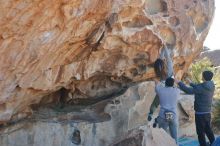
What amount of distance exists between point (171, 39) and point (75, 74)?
2934 millimetres

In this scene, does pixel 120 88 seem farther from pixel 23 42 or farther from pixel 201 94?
pixel 23 42

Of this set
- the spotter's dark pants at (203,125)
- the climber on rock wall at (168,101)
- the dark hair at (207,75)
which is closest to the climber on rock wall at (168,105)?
the climber on rock wall at (168,101)

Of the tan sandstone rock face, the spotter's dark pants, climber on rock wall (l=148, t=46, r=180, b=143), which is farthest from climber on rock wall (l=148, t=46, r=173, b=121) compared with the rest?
the spotter's dark pants

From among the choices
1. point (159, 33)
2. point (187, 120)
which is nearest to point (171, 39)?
point (159, 33)

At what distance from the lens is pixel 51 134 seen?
995cm

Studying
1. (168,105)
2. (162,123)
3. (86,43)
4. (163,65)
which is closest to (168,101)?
(168,105)

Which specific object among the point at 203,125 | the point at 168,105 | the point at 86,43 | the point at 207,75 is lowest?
the point at 203,125

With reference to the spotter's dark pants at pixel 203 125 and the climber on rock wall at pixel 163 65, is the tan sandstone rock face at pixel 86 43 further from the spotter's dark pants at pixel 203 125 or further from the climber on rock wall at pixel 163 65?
the spotter's dark pants at pixel 203 125

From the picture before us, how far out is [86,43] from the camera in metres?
9.42

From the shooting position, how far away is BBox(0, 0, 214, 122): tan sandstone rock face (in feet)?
25.6

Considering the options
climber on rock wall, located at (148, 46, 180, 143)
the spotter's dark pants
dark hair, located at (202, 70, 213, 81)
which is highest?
dark hair, located at (202, 70, 213, 81)

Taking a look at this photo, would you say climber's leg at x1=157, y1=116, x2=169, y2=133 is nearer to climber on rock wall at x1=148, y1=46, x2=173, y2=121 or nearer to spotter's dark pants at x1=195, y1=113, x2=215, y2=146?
spotter's dark pants at x1=195, y1=113, x2=215, y2=146

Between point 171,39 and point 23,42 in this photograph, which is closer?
point 23,42

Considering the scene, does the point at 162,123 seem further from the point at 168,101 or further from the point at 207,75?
the point at 207,75
